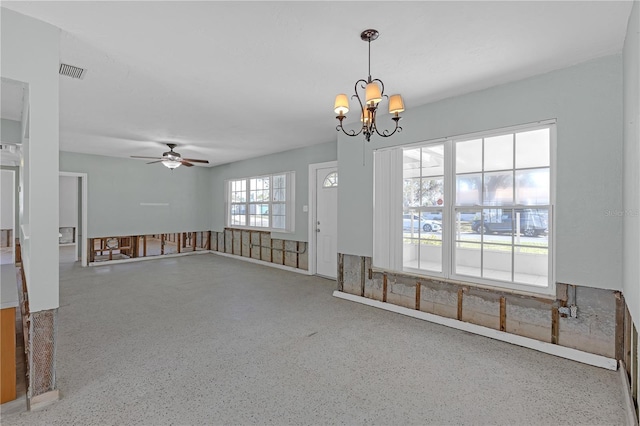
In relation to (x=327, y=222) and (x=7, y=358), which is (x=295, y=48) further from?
(x=327, y=222)

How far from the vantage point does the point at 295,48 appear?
251cm

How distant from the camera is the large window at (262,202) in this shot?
672 cm

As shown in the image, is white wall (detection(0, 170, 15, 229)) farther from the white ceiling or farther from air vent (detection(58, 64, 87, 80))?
air vent (detection(58, 64, 87, 80))

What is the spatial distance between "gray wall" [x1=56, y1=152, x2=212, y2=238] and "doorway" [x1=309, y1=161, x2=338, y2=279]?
14.4 feet

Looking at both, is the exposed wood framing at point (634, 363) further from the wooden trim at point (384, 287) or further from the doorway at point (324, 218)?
the doorway at point (324, 218)

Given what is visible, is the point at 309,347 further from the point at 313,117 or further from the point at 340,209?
the point at 313,117

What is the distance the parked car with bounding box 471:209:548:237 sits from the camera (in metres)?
3.07

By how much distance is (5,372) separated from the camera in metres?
2.10

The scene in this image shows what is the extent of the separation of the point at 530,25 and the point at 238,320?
3.93m

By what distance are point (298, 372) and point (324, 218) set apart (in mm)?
3722

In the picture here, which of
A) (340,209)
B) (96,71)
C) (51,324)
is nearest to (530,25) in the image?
(340,209)

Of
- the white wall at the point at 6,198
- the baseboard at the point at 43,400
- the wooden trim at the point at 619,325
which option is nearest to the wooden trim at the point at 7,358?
the baseboard at the point at 43,400

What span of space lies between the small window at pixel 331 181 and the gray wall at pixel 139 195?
4.68 m

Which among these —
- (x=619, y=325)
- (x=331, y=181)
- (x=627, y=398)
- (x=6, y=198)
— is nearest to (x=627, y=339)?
(x=619, y=325)
